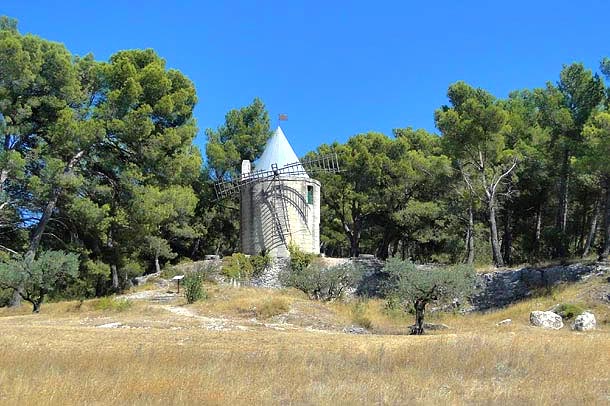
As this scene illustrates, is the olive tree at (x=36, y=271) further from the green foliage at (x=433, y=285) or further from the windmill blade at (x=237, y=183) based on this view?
the windmill blade at (x=237, y=183)

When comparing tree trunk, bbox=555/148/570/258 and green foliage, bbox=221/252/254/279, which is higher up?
tree trunk, bbox=555/148/570/258

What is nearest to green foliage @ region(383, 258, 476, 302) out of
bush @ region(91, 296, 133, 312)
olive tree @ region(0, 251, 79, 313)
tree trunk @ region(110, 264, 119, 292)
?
bush @ region(91, 296, 133, 312)

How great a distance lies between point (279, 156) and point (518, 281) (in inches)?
610

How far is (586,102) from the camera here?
92.0ft

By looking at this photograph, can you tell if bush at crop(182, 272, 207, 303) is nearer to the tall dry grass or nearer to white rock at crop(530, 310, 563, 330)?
the tall dry grass

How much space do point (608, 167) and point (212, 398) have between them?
19991 millimetres

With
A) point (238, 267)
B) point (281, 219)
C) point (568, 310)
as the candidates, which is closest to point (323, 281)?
point (568, 310)

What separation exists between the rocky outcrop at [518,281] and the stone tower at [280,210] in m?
11.0

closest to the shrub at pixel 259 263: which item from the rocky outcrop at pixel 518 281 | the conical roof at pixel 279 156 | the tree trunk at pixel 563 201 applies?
the conical roof at pixel 279 156

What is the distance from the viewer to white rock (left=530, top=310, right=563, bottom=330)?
17.9 metres

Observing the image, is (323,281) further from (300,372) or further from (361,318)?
(300,372)

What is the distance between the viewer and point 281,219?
3400 centimetres

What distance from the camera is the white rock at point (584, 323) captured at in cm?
1755

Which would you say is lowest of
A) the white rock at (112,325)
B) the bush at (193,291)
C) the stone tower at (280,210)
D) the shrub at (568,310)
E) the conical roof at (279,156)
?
the shrub at (568,310)
